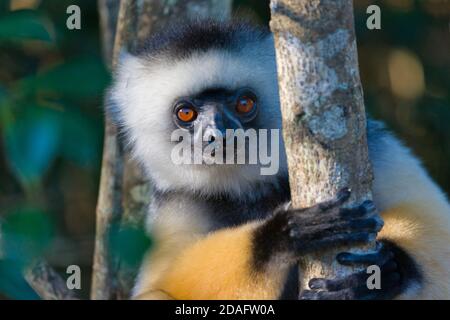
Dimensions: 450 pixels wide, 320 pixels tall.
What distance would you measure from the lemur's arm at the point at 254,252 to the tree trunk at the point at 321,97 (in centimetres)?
10

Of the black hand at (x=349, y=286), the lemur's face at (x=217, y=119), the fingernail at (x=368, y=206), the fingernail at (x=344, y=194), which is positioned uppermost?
the lemur's face at (x=217, y=119)

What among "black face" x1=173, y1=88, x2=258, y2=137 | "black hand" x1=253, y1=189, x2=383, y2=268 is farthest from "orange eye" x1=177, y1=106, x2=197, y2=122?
"black hand" x1=253, y1=189, x2=383, y2=268

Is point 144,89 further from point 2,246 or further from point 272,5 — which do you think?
point 2,246

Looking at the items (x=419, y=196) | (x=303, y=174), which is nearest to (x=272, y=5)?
(x=303, y=174)

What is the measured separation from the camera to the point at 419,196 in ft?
12.9

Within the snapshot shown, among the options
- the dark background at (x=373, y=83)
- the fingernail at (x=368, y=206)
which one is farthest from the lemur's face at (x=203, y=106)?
the fingernail at (x=368, y=206)

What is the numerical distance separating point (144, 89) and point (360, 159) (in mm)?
1889

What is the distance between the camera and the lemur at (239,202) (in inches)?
132

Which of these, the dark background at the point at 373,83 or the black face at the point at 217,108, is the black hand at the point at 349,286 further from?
the dark background at the point at 373,83

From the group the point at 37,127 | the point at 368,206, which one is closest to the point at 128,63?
the point at 368,206

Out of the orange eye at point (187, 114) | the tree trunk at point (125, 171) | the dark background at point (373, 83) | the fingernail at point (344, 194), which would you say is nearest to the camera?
the fingernail at point (344, 194)

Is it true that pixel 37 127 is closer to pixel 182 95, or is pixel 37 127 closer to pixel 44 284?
pixel 182 95

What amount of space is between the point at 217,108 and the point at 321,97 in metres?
1.28

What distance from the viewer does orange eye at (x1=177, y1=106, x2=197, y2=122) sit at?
14.6 ft
